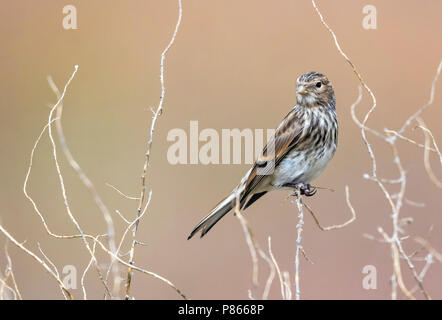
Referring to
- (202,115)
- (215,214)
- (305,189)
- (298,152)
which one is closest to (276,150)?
(298,152)

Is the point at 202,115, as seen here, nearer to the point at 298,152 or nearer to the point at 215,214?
the point at 298,152

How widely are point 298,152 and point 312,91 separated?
20.3 inches

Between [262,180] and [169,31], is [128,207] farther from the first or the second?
[262,180]

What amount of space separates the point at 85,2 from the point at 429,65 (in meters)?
5.11

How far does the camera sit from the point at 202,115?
9.95 metres

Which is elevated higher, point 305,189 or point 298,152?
point 298,152

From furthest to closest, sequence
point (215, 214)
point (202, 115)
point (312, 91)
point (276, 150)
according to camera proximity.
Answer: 1. point (202, 115)
2. point (312, 91)
3. point (276, 150)
4. point (215, 214)

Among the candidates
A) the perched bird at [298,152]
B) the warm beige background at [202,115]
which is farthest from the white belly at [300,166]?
the warm beige background at [202,115]

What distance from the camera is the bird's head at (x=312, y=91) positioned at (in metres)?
5.77

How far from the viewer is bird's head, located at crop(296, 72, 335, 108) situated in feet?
18.9

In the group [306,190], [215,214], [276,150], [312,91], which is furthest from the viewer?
[312,91]

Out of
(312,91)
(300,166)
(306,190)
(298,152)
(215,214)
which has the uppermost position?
(312,91)

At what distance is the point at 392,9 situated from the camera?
35.9 ft
